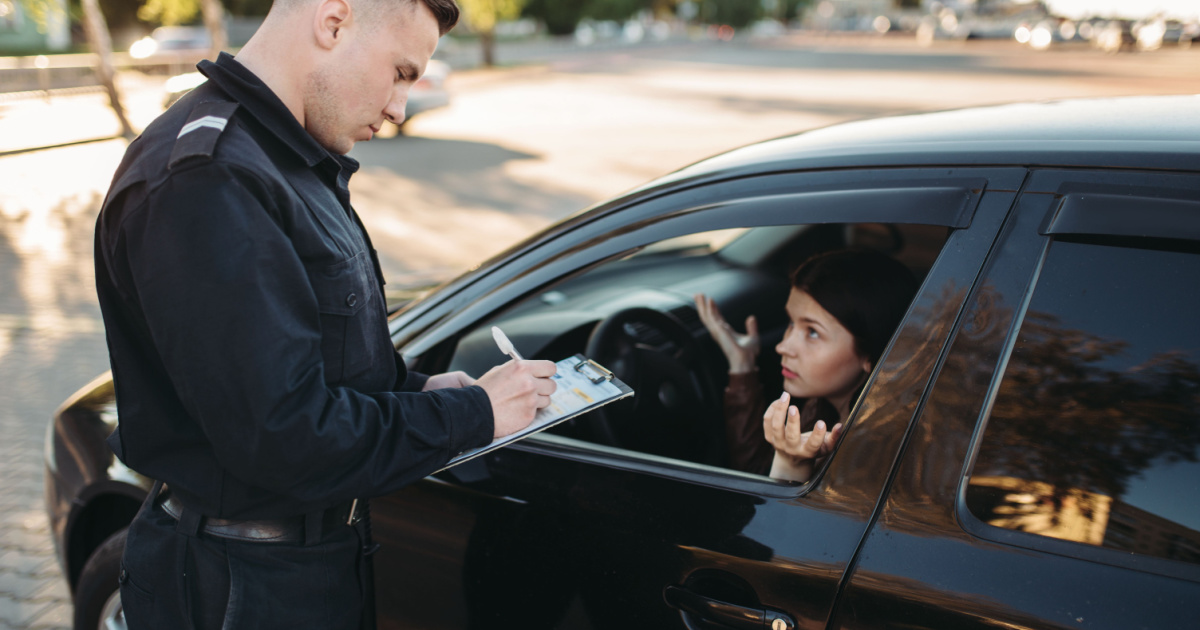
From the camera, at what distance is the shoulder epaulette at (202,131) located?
114cm

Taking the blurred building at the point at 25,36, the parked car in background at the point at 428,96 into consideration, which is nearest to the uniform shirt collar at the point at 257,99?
the parked car in background at the point at 428,96

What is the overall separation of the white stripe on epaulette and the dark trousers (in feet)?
2.14

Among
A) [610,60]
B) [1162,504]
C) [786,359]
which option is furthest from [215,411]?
[610,60]

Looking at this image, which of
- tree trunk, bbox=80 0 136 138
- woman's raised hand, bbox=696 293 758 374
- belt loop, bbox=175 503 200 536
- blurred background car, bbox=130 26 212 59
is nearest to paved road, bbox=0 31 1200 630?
tree trunk, bbox=80 0 136 138

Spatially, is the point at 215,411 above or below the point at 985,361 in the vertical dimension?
below

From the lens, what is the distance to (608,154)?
39.4ft

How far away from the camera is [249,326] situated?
113 centimetres

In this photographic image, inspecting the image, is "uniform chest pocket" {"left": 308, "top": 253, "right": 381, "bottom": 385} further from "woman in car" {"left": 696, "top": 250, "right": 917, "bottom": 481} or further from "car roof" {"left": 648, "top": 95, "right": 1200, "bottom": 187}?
"woman in car" {"left": 696, "top": 250, "right": 917, "bottom": 481}

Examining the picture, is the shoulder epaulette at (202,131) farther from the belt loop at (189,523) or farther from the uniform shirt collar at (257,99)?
the belt loop at (189,523)

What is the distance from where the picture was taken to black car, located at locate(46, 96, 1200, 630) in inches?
47.4

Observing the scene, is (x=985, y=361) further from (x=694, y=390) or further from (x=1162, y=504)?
(x=694, y=390)

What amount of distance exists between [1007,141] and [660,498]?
0.87 meters

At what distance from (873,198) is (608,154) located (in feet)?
35.4

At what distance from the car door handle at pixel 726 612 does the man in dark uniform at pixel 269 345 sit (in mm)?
410
